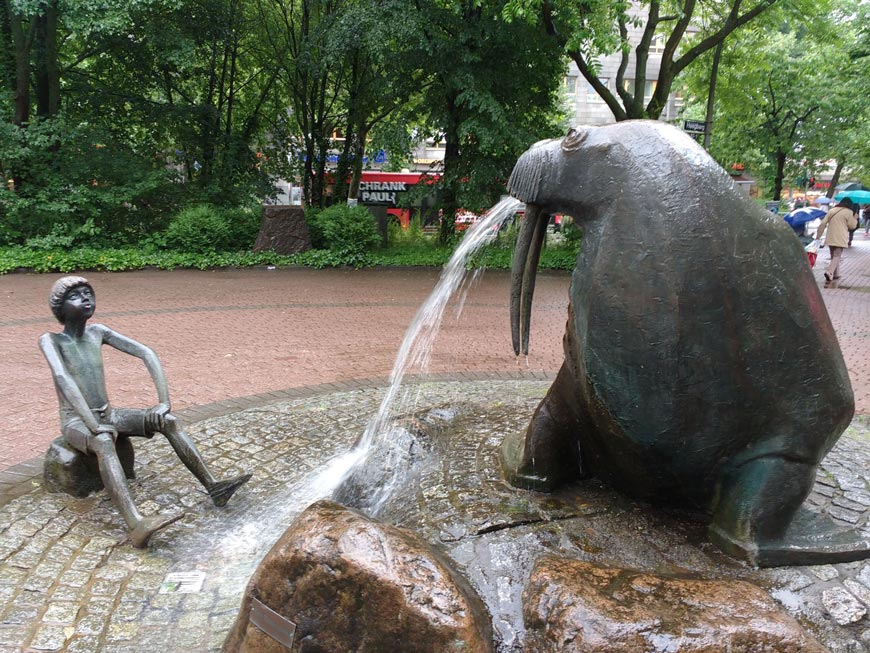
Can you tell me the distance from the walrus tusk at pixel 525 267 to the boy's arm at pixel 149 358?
216cm

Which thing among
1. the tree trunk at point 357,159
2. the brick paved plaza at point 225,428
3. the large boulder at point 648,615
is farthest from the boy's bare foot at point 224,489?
the tree trunk at point 357,159

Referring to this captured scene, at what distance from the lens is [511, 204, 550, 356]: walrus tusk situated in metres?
3.07

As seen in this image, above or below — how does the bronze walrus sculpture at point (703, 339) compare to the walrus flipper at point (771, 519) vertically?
above

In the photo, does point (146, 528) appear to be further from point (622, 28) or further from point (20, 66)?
point (20, 66)

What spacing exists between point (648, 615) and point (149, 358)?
3171 millimetres

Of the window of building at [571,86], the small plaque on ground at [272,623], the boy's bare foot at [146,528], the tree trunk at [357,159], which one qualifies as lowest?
the boy's bare foot at [146,528]

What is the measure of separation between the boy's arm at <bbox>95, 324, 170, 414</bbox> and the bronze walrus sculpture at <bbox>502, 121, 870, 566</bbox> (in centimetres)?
254

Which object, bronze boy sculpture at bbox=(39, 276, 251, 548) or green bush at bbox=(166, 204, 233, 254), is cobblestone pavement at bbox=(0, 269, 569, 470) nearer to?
green bush at bbox=(166, 204, 233, 254)

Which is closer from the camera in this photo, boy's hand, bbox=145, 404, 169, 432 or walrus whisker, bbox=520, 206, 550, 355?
walrus whisker, bbox=520, 206, 550, 355

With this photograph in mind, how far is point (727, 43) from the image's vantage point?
54.7 ft

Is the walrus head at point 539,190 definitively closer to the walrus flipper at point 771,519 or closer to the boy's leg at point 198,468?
the walrus flipper at point 771,519

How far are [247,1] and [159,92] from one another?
10.6 ft

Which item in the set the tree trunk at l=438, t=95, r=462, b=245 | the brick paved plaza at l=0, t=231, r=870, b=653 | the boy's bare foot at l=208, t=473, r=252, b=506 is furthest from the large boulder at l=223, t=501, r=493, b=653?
the tree trunk at l=438, t=95, r=462, b=245

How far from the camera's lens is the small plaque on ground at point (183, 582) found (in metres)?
3.17
